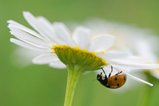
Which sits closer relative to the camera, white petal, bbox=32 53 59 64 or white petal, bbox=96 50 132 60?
white petal, bbox=96 50 132 60

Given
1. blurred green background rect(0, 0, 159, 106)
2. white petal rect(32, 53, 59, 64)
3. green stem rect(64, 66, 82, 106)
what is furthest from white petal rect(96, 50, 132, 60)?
blurred green background rect(0, 0, 159, 106)

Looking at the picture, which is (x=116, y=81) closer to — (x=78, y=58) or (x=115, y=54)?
(x=78, y=58)

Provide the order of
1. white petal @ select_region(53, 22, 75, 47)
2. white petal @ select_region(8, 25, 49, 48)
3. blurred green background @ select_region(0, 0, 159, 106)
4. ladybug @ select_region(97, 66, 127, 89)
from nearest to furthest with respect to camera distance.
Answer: white petal @ select_region(53, 22, 75, 47)
white petal @ select_region(8, 25, 49, 48)
ladybug @ select_region(97, 66, 127, 89)
blurred green background @ select_region(0, 0, 159, 106)

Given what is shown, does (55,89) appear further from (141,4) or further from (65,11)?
(141,4)

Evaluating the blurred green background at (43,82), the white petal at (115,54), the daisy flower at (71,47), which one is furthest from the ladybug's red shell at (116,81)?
the blurred green background at (43,82)

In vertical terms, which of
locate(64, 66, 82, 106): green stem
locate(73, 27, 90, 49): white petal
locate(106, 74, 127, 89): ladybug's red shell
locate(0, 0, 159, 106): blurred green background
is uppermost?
locate(0, 0, 159, 106): blurred green background

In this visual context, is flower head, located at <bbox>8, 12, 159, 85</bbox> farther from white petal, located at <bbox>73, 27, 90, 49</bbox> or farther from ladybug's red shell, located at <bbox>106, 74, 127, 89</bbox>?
ladybug's red shell, located at <bbox>106, 74, 127, 89</bbox>

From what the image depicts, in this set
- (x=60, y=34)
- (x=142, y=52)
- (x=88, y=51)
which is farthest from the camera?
(x=142, y=52)

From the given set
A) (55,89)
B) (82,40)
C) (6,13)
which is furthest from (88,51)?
(6,13)
